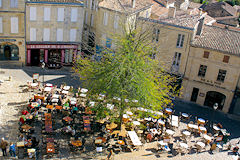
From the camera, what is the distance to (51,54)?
4147 cm

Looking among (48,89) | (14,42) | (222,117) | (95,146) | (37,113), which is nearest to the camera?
(95,146)

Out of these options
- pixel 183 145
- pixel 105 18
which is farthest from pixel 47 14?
pixel 183 145

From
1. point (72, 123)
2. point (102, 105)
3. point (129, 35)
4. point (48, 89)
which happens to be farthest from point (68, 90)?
point (129, 35)

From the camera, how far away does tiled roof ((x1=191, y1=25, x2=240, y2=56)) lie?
3497cm

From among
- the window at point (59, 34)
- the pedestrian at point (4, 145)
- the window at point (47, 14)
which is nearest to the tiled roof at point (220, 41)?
the window at point (59, 34)

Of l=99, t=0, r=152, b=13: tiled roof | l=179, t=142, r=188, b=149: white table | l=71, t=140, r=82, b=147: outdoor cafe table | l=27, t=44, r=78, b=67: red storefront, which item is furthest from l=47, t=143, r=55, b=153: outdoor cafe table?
l=99, t=0, r=152, b=13: tiled roof

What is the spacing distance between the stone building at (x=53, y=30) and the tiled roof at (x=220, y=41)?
14993mm

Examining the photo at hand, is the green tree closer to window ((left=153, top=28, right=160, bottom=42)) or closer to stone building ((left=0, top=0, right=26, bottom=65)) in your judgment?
window ((left=153, top=28, right=160, bottom=42))

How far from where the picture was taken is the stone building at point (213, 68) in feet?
115

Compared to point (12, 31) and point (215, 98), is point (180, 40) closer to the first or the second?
point (215, 98)

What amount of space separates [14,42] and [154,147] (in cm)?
2178

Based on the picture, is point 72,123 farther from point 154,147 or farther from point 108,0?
point 108,0

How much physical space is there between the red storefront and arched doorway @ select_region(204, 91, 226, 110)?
17.6 meters

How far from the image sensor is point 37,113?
27953 millimetres
